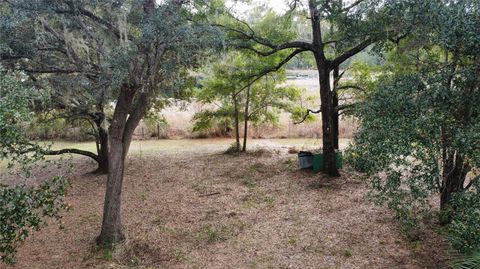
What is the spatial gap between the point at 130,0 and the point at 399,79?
361 cm

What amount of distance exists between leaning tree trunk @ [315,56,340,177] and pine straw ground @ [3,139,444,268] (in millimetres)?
418

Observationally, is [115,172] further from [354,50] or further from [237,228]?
[354,50]

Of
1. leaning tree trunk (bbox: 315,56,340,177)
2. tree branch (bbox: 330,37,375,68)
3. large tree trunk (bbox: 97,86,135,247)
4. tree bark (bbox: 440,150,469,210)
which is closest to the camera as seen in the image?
tree bark (bbox: 440,150,469,210)

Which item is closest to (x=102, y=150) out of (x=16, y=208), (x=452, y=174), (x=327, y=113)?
(x=327, y=113)

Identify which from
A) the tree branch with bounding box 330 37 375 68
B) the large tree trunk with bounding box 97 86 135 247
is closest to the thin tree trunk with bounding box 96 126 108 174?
the large tree trunk with bounding box 97 86 135 247

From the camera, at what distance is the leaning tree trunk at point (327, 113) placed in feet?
27.6

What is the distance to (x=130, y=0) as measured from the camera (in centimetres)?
479

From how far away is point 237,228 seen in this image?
6.15m

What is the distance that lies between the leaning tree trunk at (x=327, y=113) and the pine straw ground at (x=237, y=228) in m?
0.42

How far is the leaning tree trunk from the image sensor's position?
8.40 metres

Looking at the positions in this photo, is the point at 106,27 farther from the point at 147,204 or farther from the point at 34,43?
the point at 147,204

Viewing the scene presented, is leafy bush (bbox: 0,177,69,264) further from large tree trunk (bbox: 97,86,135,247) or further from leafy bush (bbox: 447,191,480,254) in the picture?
leafy bush (bbox: 447,191,480,254)

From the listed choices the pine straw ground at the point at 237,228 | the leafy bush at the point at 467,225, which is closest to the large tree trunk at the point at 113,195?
the pine straw ground at the point at 237,228

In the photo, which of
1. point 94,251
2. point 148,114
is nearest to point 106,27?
point 94,251
